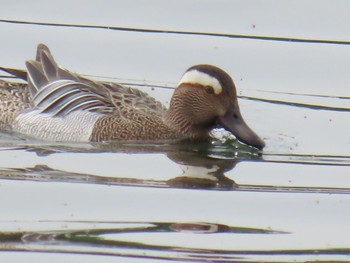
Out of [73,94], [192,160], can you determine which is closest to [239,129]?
[192,160]

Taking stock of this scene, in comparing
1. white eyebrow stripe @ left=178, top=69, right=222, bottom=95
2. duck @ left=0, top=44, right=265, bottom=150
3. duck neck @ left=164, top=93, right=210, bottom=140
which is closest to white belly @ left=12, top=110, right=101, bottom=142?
duck @ left=0, top=44, right=265, bottom=150

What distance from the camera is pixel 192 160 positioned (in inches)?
523

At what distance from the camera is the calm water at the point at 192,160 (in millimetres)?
10328

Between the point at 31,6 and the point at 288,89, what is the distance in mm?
4126

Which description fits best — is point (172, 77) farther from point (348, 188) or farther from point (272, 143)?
point (348, 188)

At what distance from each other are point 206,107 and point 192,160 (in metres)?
0.81

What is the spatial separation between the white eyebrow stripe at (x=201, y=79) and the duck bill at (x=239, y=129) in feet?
0.85

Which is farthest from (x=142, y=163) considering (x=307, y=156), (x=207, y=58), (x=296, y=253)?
(x=207, y=58)

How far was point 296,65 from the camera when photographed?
16375 mm

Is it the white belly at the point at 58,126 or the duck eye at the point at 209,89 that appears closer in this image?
the duck eye at the point at 209,89

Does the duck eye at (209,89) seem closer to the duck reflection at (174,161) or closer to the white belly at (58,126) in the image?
the duck reflection at (174,161)

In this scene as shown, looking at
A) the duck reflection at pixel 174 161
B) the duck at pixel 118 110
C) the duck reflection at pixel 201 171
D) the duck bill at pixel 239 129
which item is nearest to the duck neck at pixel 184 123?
the duck at pixel 118 110

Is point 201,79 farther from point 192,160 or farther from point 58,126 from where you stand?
point 58,126

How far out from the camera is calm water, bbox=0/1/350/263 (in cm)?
1033
